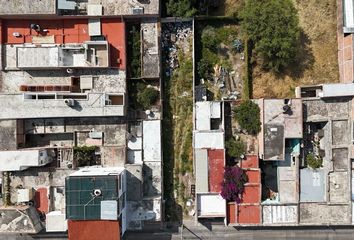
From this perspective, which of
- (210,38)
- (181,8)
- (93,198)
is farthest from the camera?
(210,38)

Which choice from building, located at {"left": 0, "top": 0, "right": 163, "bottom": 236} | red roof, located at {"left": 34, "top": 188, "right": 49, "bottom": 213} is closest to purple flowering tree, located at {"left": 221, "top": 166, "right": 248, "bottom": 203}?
building, located at {"left": 0, "top": 0, "right": 163, "bottom": 236}

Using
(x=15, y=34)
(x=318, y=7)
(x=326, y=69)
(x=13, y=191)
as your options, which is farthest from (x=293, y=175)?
(x=15, y=34)

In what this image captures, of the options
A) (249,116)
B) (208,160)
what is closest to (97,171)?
(208,160)

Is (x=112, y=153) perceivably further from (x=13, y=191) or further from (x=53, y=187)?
(x=13, y=191)

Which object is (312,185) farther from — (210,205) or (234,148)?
(210,205)

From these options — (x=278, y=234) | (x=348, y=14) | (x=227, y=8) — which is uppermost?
(x=227, y=8)

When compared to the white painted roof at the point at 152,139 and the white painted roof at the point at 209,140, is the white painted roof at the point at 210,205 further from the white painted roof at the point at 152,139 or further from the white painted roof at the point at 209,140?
the white painted roof at the point at 152,139
